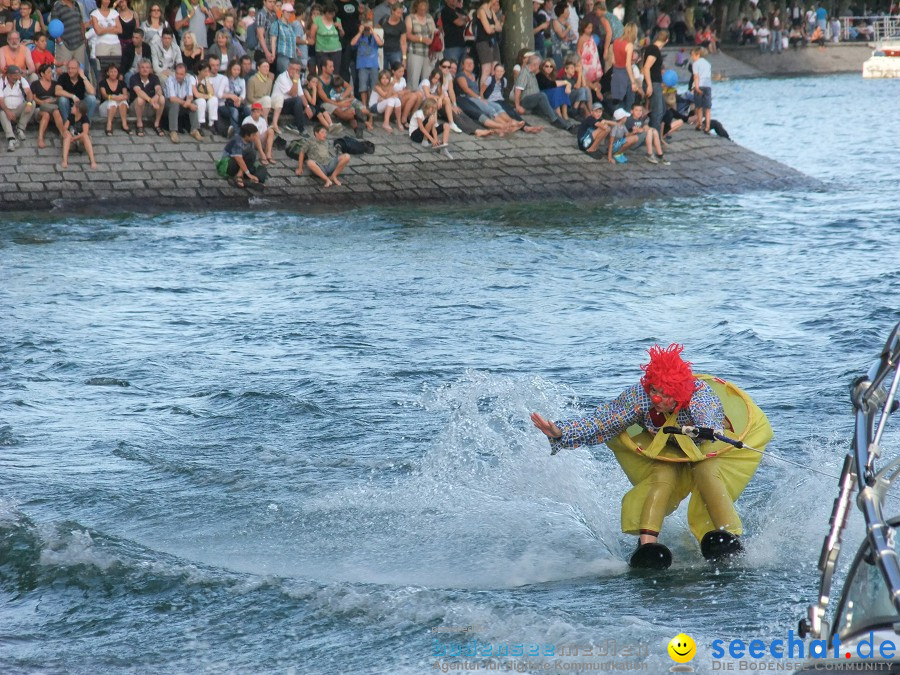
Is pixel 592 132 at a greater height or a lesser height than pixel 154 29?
lesser

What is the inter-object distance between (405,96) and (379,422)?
12.7 metres

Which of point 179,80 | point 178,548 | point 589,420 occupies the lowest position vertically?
point 178,548

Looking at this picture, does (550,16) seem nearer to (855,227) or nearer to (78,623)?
(855,227)

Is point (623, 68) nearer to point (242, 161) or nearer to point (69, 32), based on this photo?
point (242, 161)

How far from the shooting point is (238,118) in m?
21.4

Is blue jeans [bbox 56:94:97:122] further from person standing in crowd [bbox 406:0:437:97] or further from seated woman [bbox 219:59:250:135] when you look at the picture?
person standing in crowd [bbox 406:0:437:97]

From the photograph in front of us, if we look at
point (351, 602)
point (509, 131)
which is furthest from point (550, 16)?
point (351, 602)

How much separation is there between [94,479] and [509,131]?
1502 centimetres

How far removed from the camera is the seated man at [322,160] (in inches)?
844

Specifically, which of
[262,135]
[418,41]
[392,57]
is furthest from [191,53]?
[418,41]

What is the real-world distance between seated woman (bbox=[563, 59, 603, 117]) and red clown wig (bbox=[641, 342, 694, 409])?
17.1 meters

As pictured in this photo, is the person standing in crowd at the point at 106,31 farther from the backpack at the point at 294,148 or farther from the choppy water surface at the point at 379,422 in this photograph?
the backpack at the point at 294,148

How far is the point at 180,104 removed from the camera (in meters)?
21.2

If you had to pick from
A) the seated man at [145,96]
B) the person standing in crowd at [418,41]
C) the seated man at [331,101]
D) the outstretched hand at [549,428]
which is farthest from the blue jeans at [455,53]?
the outstretched hand at [549,428]
